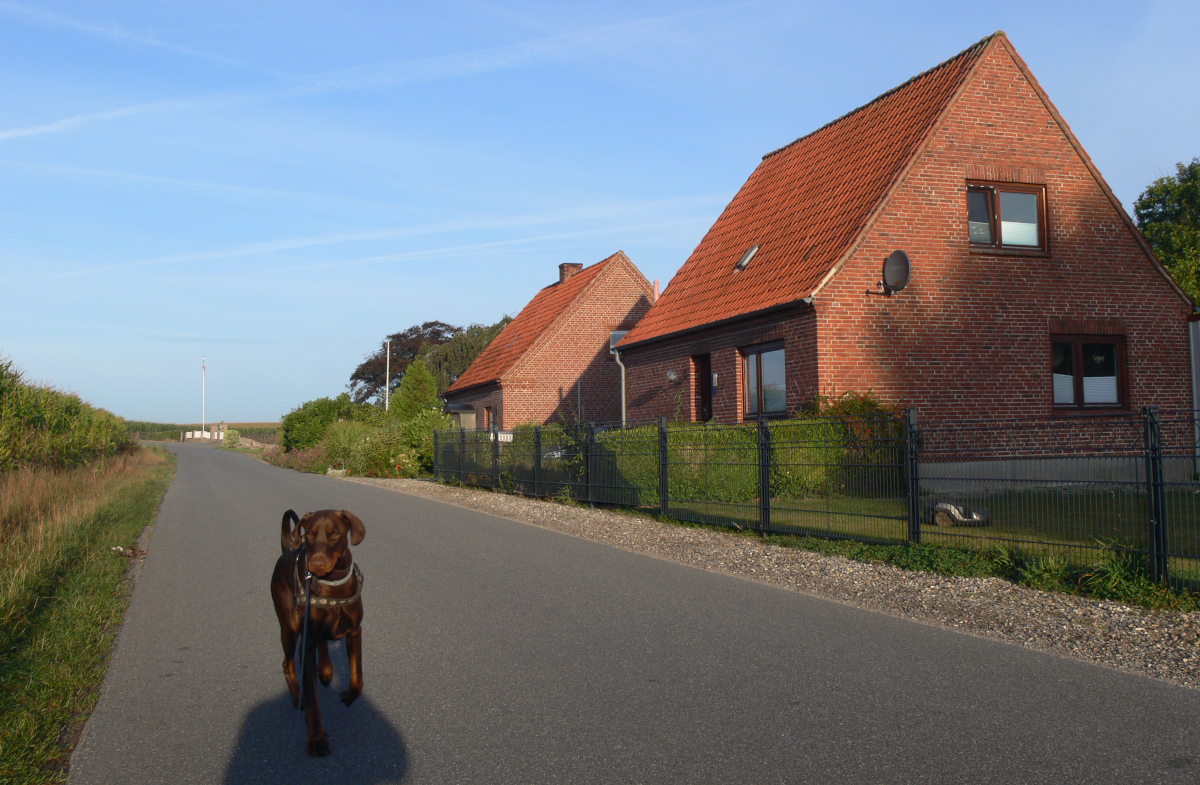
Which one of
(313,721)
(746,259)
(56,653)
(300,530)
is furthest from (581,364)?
(313,721)

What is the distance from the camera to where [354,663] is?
4625mm

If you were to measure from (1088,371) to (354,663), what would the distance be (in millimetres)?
16423

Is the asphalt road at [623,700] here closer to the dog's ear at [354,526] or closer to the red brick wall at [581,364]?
the dog's ear at [354,526]

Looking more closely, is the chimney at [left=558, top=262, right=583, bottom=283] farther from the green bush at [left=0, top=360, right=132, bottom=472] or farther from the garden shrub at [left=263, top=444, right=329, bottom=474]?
the green bush at [left=0, top=360, right=132, bottom=472]

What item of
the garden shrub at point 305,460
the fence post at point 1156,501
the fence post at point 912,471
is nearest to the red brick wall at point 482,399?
the garden shrub at point 305,460

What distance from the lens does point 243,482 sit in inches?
1079

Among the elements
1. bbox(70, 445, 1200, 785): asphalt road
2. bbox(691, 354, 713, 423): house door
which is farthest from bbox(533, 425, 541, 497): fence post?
bbox(70, 445, 1200, 785): asphalt road

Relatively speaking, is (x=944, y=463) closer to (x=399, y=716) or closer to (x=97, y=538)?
(x=399, y=716)

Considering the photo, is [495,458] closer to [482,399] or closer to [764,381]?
[764,381]

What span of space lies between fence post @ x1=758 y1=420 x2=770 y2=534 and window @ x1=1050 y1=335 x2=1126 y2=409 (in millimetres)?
8135

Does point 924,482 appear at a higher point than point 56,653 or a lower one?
higher

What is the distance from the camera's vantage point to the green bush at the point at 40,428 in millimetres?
16312

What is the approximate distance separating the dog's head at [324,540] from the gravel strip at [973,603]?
4465 millimetres

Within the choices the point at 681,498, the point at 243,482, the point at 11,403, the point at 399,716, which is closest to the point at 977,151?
the point at 681,498
